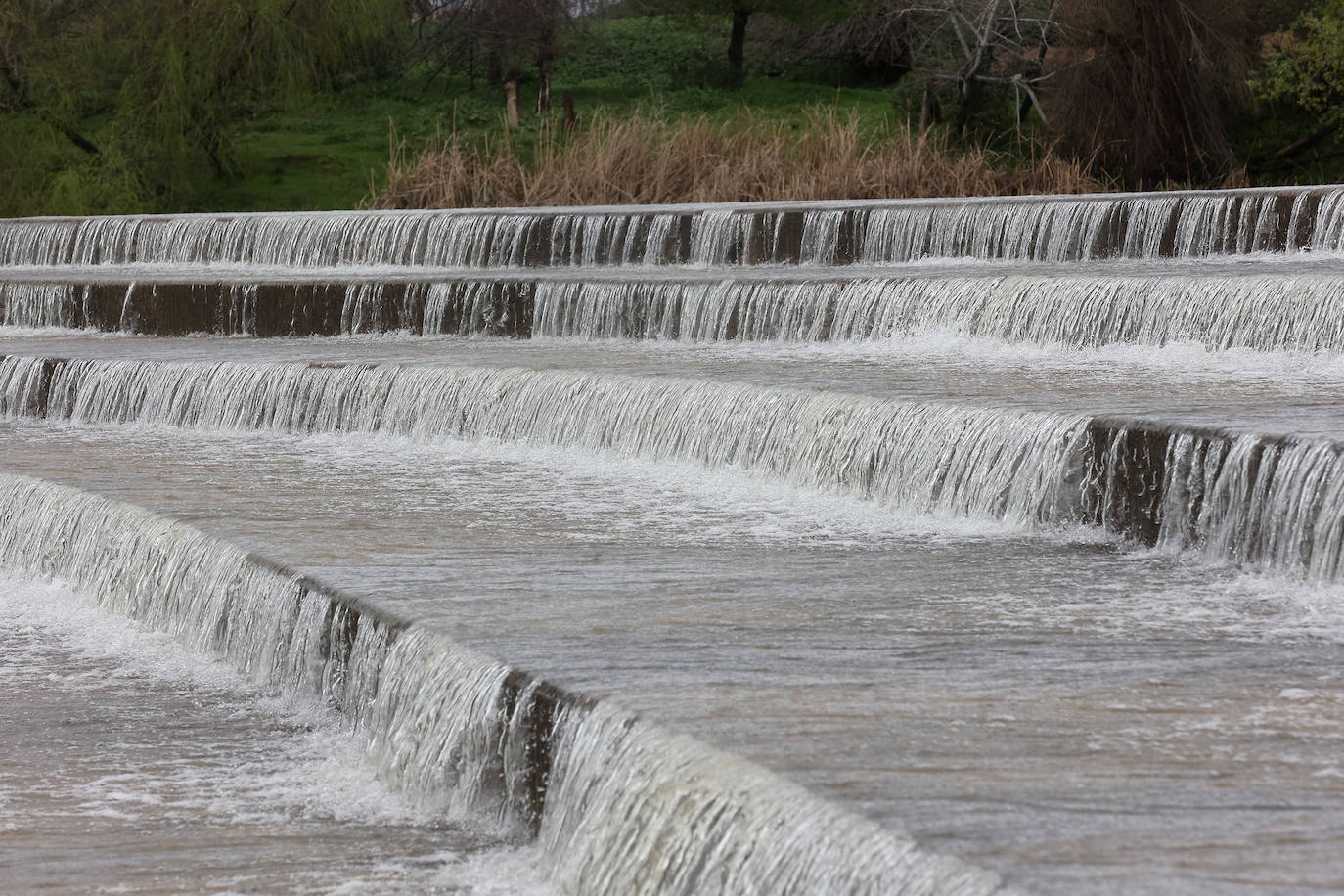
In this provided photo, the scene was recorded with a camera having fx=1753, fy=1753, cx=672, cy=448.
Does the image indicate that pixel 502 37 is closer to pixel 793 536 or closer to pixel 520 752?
pixel 793 536

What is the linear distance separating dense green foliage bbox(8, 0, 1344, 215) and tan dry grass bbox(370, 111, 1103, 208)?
1917mm

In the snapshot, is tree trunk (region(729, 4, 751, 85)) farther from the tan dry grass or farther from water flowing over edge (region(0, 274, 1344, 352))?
water flowing over edge (region(0, 274, 1344, 352))

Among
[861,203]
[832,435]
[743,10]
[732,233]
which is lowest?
[832,435]

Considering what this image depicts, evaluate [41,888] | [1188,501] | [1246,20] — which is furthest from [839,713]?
[1246,20]

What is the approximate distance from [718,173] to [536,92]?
16516 millimetres

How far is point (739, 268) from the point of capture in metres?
13.4

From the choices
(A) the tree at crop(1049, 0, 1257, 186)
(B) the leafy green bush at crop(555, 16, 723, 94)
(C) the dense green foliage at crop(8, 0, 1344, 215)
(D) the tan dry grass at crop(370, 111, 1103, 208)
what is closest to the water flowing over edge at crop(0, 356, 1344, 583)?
(D) the tan dry grass at crop(370, 111, 1103, 208)

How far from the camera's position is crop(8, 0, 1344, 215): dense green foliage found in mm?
19516

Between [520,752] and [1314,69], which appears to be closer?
[520,752]

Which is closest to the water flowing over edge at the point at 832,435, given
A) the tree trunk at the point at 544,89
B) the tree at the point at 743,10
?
the tree trunk at the point at 544,89

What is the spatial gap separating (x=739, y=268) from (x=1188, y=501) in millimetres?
7965

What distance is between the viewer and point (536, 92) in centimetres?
3322

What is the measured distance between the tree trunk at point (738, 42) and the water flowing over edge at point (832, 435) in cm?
2240

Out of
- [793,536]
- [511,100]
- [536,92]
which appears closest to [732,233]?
[793,536]
